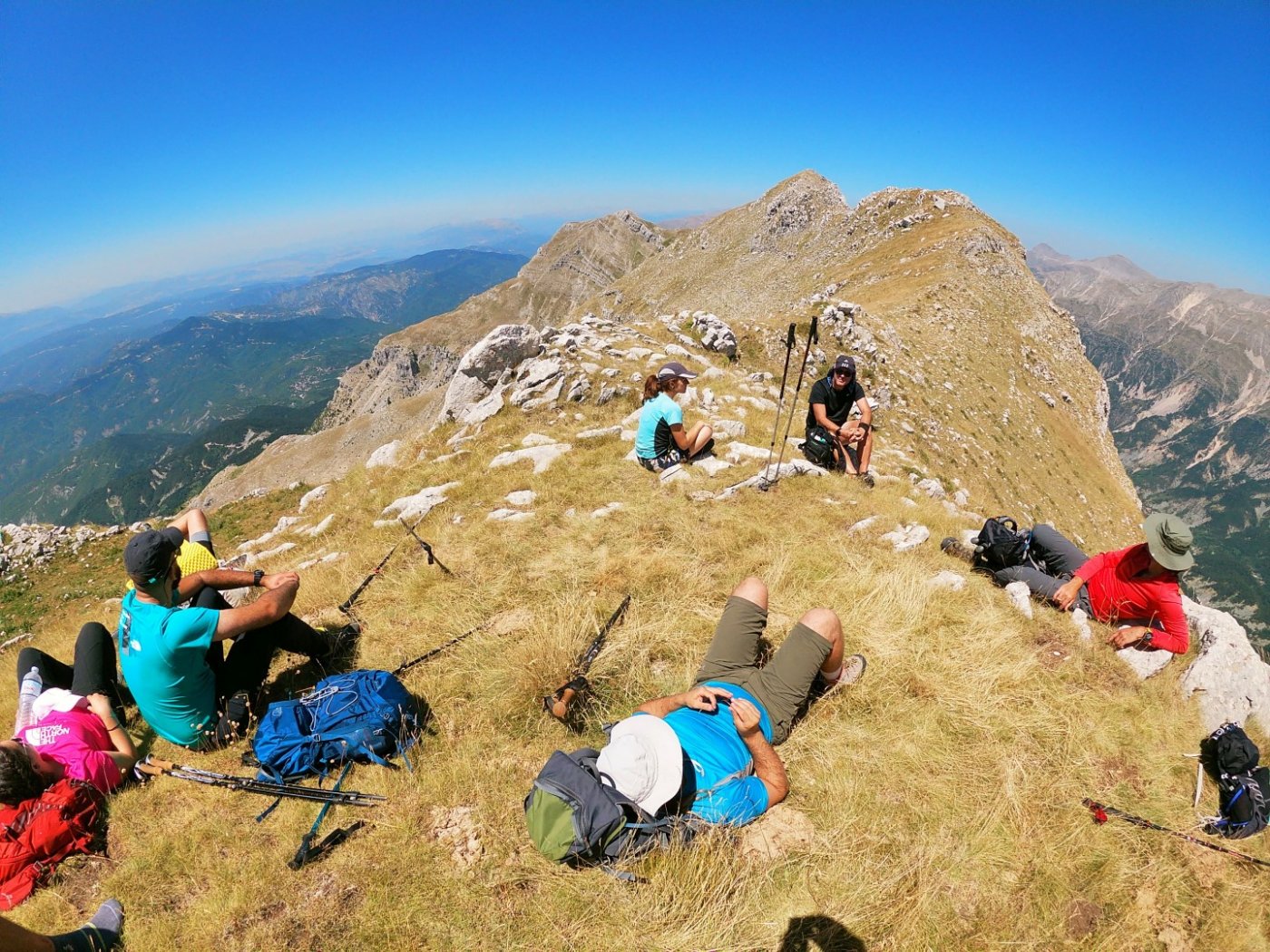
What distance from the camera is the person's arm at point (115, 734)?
4.72 m

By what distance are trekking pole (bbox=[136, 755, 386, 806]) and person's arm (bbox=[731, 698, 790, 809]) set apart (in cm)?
304

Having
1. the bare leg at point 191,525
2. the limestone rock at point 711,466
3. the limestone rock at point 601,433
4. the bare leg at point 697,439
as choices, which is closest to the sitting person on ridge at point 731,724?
the limestone rock at point 711,466

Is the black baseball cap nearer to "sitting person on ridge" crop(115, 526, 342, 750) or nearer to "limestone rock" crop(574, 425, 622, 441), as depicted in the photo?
"sitting person on ridge" crop(115, 526, 342, 750)

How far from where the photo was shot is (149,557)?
4.48m

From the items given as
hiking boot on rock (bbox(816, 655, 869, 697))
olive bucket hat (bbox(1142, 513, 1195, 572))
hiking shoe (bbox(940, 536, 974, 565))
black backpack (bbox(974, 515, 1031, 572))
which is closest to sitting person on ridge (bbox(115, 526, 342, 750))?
hiking boot on rock (bbox(816, 655, 869, 697))

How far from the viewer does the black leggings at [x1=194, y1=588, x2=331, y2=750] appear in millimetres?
5086

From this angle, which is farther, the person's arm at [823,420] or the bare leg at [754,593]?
the person's arm at [823,420]

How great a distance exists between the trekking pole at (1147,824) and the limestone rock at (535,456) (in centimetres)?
913

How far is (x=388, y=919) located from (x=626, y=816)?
1.71 metres

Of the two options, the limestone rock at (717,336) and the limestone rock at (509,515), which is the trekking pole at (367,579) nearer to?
the limestone rock at (509,515)

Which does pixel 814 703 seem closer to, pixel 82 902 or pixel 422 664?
pixel 422 664

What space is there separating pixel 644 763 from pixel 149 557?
454cm

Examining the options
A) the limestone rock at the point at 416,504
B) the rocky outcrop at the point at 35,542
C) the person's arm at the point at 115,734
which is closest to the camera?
the person's arm at the point at 115,734

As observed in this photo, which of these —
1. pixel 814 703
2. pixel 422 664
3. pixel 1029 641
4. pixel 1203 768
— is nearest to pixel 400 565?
pixel 422 664
